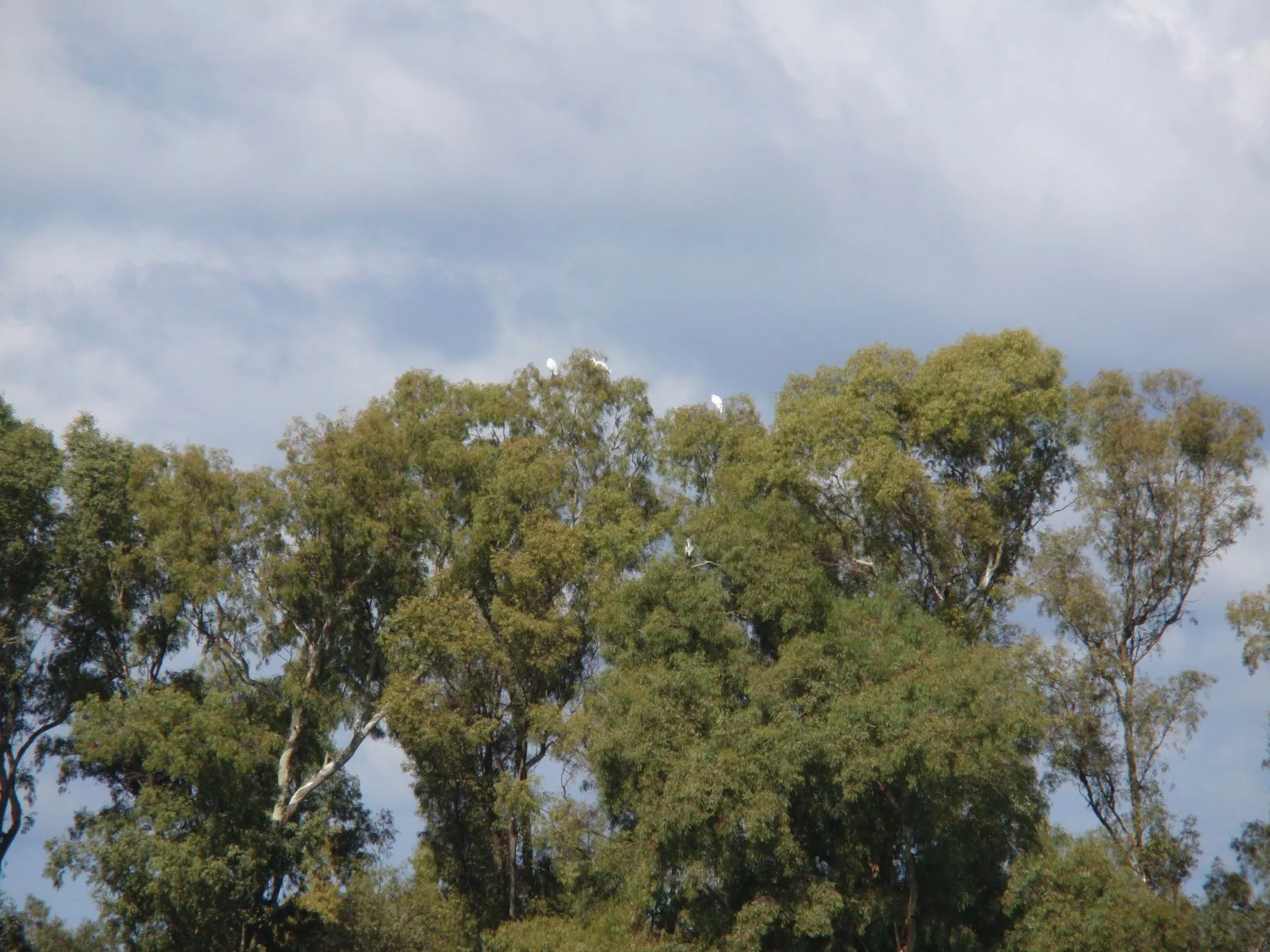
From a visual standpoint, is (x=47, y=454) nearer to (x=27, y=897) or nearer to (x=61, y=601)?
(x=61, y=601)

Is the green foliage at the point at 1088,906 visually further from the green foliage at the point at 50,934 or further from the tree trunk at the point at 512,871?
the green foliage at the point at 50,934

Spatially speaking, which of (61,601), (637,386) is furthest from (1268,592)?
(61,601)

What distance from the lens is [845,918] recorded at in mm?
24562

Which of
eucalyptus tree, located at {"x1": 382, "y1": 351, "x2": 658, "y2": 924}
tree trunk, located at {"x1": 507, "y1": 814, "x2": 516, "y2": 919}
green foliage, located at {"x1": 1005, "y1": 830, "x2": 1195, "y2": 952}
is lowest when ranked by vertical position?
green foliage, located at {"x1": 1005, "y1": 830, "x2": 1195, "y2": 952}

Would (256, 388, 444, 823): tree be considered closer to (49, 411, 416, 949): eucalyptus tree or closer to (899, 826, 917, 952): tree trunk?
(49, 411, 416, 949): eucalyptus tree

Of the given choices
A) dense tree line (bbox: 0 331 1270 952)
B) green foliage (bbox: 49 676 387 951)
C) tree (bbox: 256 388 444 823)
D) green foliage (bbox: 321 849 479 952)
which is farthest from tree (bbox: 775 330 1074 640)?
green foliage (bbox: 49 676 387 951)

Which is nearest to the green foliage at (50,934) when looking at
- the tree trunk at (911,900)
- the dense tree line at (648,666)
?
the dense tree line at (648,666)

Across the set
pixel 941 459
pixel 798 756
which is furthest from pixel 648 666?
pixel 941 459

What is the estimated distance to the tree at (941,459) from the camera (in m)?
28.2

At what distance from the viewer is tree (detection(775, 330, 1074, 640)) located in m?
28.2

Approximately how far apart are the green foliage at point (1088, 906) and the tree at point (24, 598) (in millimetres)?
18376

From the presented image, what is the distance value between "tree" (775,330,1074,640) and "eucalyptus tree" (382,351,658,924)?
4035mm

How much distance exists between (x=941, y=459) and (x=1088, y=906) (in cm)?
958

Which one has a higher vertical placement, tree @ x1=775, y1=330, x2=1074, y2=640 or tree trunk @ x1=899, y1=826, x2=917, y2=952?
tree @ x1=775, y1=330, x2=1074, y2=640
